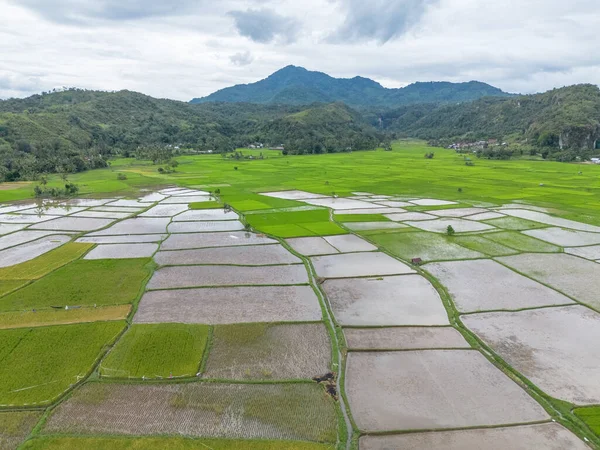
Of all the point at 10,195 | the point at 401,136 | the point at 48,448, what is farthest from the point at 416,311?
the point at 401,136

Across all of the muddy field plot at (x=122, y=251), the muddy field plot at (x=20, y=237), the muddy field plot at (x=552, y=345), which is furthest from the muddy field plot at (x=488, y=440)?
the muddy field plot at (x=20, y=237)

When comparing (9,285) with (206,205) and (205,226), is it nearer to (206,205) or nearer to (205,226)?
(205,226)

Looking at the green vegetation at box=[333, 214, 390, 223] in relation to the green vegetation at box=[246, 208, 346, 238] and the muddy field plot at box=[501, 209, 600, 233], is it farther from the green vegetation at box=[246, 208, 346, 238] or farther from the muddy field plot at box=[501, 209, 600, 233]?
the muddy field plot at box=[501, 209, 600, 233]

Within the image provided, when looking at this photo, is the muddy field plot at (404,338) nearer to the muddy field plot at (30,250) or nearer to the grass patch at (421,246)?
the grass patch at (421,246)

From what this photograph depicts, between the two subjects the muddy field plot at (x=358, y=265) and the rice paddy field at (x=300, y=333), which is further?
the muddy field plot at (x=358, y=265)

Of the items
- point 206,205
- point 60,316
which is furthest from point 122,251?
point 206,205

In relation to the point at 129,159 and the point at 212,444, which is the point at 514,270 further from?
the point at 129,159
